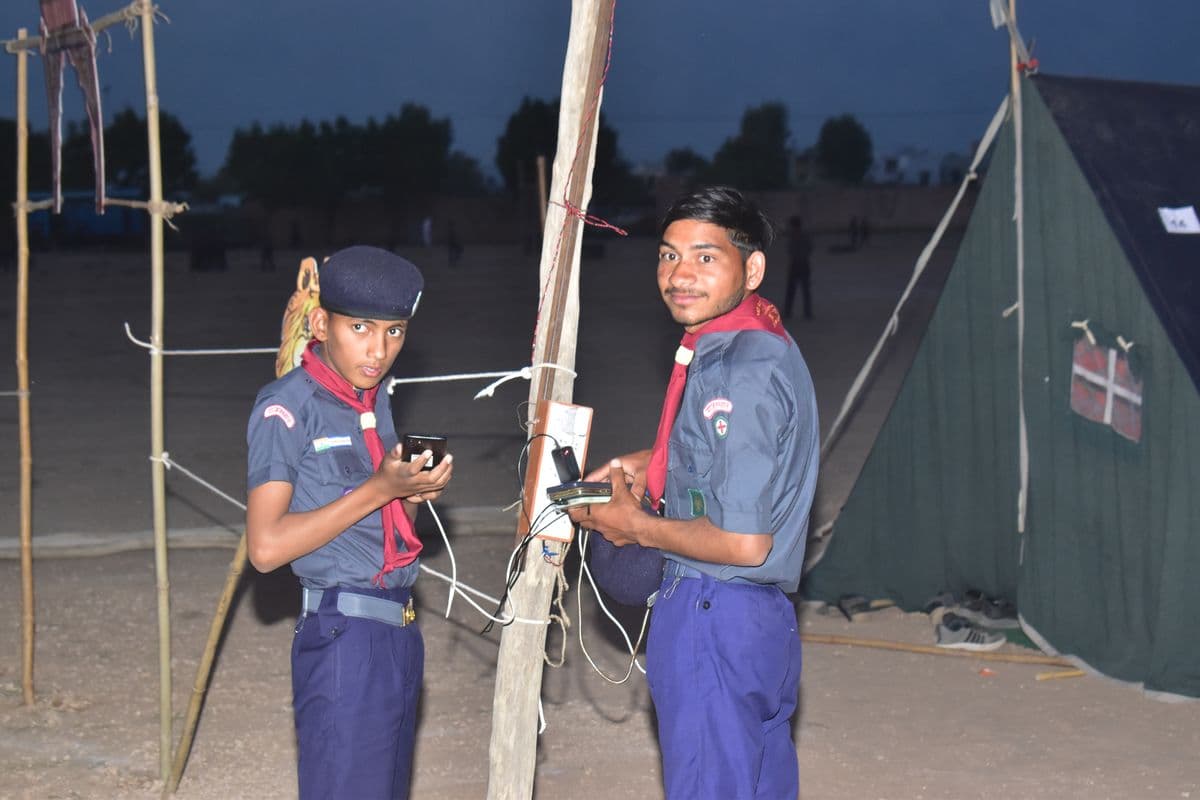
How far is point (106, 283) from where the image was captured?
33875mm

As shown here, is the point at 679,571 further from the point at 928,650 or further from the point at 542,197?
the point at 928,650

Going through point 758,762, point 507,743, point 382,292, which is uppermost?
point 382,292

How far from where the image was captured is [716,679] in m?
3.09

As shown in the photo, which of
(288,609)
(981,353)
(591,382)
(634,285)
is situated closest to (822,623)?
(981,353)

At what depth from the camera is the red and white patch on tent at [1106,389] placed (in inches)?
238

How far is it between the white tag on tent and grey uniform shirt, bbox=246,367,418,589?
4376 mm

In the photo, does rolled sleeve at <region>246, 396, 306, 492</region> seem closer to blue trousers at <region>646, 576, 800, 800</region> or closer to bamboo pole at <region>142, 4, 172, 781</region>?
blue trousers at <region>646, 576, 800, 800</region>

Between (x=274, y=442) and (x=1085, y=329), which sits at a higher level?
(x=1085, y=329)

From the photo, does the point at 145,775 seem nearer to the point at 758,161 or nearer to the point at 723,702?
the point at 723,702

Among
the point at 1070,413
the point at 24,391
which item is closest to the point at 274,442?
the point at 24,391

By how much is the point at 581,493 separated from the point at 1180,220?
4200 millimetres

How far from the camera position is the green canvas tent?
5.93 metres

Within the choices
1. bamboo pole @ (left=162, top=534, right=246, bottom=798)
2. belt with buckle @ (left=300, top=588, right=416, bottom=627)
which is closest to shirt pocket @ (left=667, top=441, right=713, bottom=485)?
belt with buckle @ (left=300, top=588, right=416, bottom=627)

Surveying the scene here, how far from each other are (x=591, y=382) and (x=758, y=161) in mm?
85413
